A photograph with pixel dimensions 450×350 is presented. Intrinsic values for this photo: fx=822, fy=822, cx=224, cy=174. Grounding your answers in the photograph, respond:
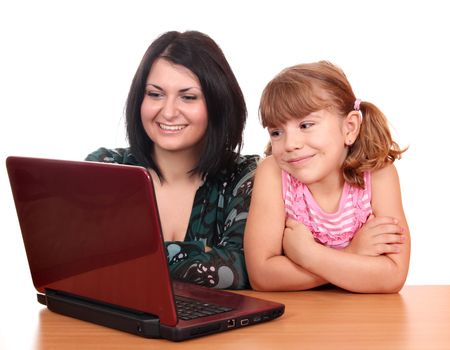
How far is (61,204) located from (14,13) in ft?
8.59

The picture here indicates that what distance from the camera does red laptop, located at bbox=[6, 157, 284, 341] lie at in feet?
4.49

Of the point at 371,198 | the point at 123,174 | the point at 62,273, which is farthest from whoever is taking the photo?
the point at 371,198

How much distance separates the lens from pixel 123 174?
4.44 ft

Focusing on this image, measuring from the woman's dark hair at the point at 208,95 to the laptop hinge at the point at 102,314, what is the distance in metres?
0.81

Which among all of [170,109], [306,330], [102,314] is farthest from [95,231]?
[170,109]

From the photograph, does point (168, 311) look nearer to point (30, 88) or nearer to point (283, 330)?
point (283, 330)

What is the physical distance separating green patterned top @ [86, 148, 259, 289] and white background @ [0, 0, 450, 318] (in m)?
1.43

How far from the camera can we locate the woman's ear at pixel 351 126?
201 centimetres

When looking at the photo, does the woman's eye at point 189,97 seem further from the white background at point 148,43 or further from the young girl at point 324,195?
the white background at point 148,43

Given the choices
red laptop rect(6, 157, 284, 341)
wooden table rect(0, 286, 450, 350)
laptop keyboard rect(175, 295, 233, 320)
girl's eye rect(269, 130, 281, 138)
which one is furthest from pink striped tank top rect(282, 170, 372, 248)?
laptop keyboard rect(175, 295, 233, 320)

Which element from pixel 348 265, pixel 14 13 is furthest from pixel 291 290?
pixel 14 13

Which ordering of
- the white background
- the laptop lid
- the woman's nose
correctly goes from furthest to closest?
the white background, the woman's nose, the laptop lid

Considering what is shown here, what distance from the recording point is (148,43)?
3.92 metres

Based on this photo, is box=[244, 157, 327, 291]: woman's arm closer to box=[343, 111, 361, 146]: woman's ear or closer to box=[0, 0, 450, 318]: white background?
box=[343, 111, 361, 146]: woman's ear
